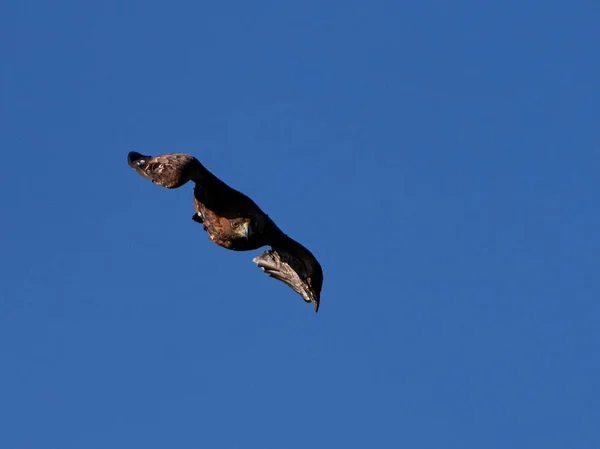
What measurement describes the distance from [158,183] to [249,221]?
6.91ft

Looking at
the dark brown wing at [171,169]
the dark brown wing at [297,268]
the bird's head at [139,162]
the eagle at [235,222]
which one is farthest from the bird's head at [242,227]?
the bird's head at [139,162]

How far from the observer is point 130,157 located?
95.7 feet

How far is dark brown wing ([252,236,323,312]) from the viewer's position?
30.6 metres

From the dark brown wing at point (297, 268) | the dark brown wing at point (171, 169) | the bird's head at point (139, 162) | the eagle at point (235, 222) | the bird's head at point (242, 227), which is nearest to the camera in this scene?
the dark brown wing at point (171, 169)

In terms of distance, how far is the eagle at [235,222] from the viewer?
28.3 m

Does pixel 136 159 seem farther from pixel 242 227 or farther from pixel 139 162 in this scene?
pixel 242 227

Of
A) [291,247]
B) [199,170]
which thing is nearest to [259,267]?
[291,247]

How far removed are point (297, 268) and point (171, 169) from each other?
3882mm

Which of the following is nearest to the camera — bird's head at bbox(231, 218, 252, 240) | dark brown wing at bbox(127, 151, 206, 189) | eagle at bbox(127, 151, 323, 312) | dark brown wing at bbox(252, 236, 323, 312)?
dark brown wing at bbox(127, 151, 206, 189)

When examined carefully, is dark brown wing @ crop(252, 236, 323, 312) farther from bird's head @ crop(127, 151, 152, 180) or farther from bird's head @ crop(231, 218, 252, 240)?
bird's head @ crop(127, 151, 152, 180)

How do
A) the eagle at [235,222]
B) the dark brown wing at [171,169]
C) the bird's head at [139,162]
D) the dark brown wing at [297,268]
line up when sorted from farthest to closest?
the dark brown wing at [297,268] → the bird's head at [139,162] → the eagle at [235,222] → the dark brown wing at [171,169]

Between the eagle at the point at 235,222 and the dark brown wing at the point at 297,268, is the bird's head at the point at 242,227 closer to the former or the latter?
the eagle at the point at 235,222

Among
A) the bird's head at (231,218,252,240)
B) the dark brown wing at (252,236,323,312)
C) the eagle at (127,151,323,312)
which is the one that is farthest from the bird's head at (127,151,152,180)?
the dark brown wing at (252,236,323,312)

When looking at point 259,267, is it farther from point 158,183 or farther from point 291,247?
point 158,183
